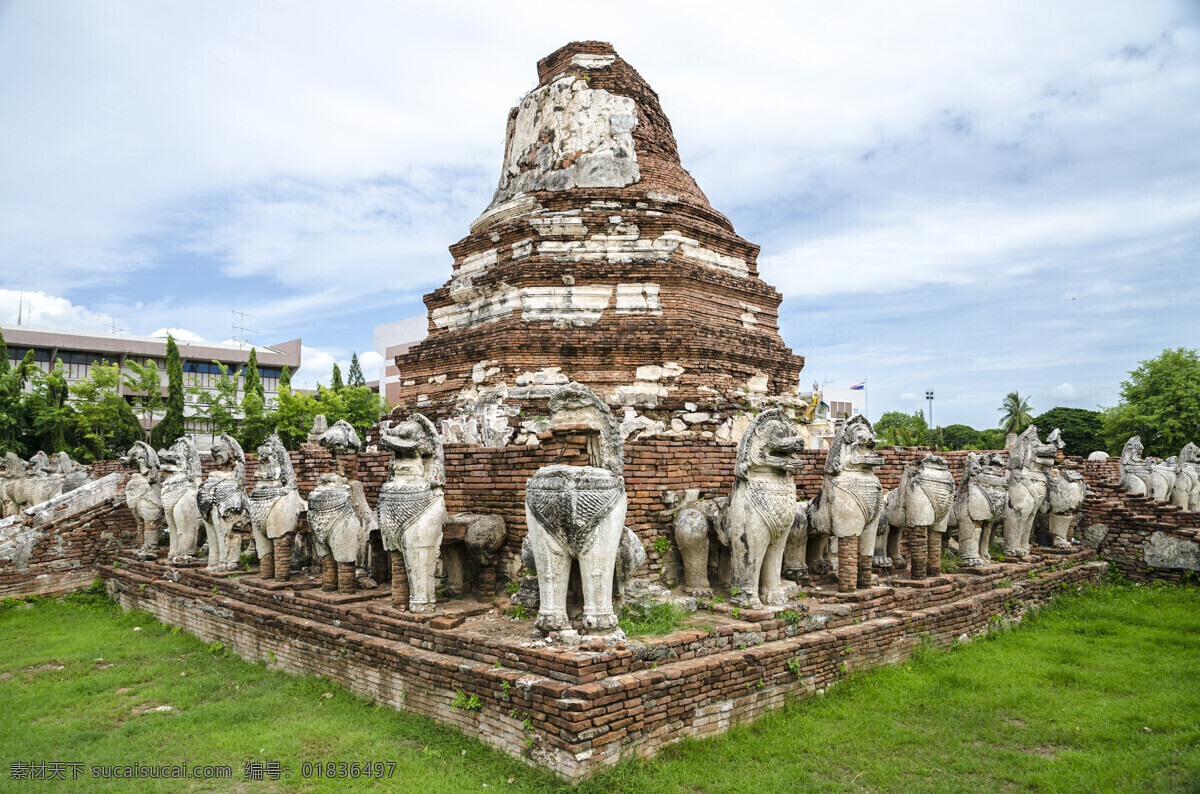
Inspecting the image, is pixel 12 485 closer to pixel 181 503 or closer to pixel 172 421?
pixel 181 503

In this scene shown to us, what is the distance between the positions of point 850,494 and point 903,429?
154 ft

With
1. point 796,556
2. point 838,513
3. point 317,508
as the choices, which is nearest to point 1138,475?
point 796,556

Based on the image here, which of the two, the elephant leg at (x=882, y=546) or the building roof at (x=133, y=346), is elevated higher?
the building roof at (x=133, y=346)

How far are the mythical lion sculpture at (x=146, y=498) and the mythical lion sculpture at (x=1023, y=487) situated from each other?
12.5m

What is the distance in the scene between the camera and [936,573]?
9.03 metres

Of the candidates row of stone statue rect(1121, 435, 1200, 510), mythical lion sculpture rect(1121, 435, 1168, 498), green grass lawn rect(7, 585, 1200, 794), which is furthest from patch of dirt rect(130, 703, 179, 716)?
row of stone statue rect(1121, 435, 1200, 510)

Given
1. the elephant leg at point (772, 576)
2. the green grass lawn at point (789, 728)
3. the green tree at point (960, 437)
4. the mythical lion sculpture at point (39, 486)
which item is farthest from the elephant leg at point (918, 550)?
the green tree at point (960, 437)

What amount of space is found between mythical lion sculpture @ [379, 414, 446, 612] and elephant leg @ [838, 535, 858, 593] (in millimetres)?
3927

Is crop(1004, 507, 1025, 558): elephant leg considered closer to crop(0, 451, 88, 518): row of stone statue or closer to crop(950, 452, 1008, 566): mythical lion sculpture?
crop(950, 452, 1008, 566): mythical lion sculpture

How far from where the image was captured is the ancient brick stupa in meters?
10.7

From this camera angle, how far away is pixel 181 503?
35.9ft

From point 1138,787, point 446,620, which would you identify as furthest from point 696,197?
point 1138,787

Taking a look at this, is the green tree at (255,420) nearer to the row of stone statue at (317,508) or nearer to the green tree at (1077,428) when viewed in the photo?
the row of stone statue at (317,508)

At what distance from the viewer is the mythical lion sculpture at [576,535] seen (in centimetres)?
580
